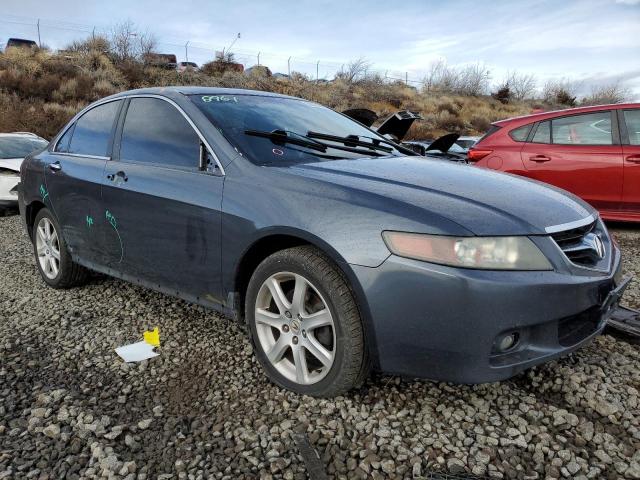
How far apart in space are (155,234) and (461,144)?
10.2 m

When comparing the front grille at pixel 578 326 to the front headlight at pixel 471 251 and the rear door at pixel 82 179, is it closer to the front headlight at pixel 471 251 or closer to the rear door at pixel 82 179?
the front headlight at pixel 471 251

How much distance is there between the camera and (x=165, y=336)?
126 inches

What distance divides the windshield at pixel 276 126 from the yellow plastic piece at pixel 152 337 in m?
1.29

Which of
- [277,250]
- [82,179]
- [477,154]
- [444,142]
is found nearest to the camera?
[277,250]

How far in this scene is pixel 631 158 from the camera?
5.46 meters

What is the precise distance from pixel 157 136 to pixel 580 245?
8.03 ft

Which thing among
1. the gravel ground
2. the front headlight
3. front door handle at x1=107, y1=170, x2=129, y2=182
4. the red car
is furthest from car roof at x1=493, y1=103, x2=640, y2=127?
front door handle at x1=107, y1=170, x2=129, y2=182

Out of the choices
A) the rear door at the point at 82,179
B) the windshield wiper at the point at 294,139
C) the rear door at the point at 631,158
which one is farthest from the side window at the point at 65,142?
the rear door at the point at 631,158

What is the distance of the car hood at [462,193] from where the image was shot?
6.87ft

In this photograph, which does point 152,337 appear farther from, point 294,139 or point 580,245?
point 580,245

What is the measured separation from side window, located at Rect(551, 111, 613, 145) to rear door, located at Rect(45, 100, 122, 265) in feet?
15.9

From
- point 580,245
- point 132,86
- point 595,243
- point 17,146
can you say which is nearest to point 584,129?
point 595,243

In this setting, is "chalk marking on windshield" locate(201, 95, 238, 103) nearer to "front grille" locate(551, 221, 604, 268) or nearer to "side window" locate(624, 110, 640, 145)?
"front grille" locate(551, 221, 604, 268)

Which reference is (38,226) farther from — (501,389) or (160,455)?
(501,389)
